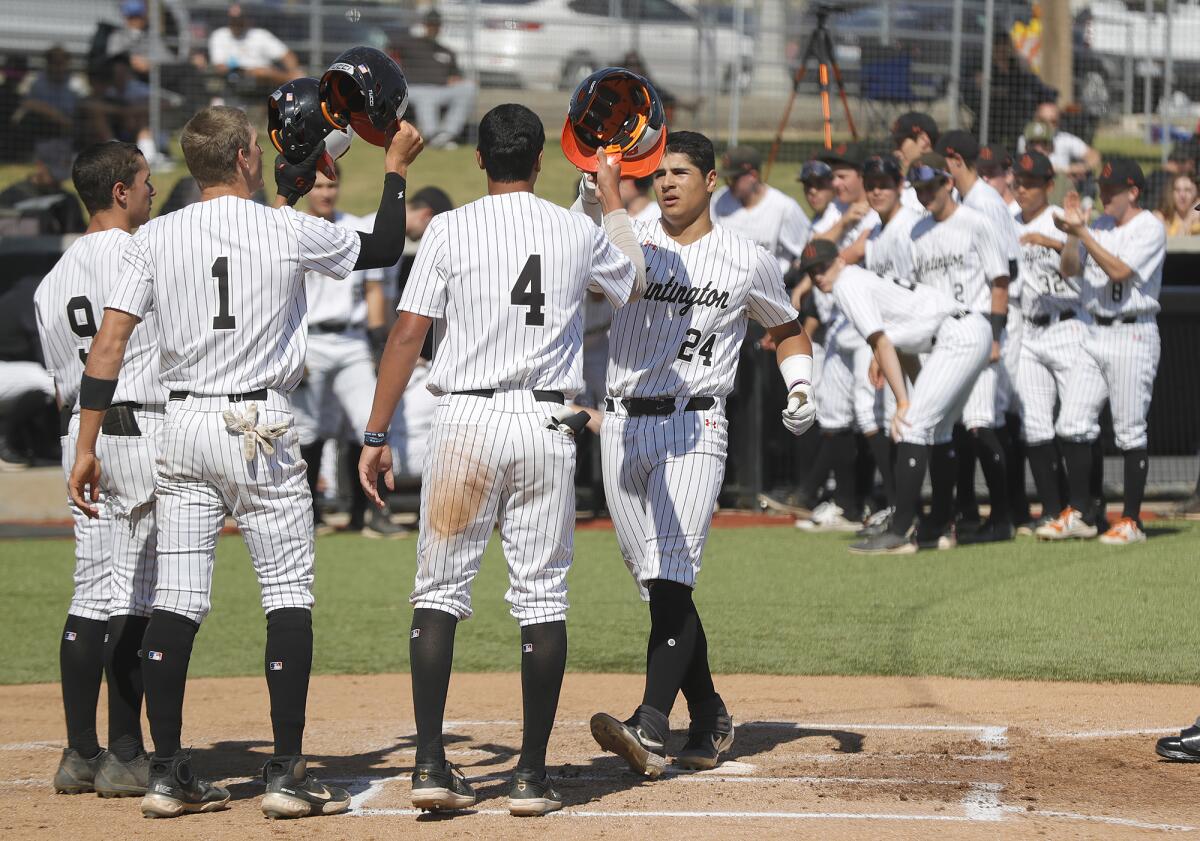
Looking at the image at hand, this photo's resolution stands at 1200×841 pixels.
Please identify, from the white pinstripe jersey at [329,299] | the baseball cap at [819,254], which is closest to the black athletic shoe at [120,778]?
the white pinstripe jersey at [329,299]

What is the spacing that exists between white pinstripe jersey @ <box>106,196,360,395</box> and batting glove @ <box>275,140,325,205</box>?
18 cm

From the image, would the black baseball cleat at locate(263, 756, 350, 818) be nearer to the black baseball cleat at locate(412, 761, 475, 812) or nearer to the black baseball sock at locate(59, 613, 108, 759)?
the black baseball cleat at locate(412, 761, 475, 812)

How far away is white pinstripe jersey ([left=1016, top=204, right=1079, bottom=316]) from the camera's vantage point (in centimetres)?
982

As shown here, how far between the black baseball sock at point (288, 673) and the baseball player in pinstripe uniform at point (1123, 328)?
6134mm

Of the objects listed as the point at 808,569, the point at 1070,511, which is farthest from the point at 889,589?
the point at 1070,511

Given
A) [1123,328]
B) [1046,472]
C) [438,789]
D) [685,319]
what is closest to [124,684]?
[438,789]

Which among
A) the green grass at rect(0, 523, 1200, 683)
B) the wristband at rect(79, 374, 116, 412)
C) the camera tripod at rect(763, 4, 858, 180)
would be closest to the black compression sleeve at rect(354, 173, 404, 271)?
the wristband at rect(79, 374, 116, 412)

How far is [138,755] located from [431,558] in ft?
4.57

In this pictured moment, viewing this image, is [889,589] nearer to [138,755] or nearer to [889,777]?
[889,777]

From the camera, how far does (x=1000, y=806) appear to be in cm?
473

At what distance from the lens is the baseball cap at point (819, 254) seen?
380 inches

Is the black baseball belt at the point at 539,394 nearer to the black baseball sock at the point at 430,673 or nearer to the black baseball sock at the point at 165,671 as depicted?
the black baseball sock at the point at 430,673

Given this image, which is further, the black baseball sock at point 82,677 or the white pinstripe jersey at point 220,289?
the black baseball sock at point 82,677

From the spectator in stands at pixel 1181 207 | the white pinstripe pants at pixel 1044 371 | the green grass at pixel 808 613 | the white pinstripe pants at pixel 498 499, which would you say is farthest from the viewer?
the spectator in stands at pixel 1181 207
